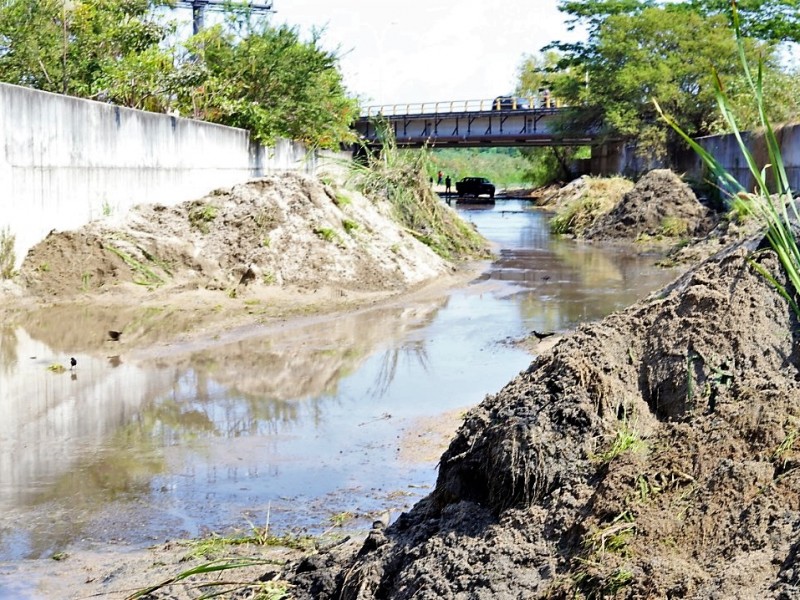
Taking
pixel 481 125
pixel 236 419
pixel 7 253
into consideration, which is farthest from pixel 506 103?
pixel 236 419

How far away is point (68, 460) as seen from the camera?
27.2 feet

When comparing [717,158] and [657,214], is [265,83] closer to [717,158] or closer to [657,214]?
[657,214]

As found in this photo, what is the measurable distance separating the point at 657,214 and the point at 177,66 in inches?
556

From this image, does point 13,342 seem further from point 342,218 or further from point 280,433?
point 342,218

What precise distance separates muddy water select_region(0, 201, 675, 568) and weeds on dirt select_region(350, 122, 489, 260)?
22.5ft

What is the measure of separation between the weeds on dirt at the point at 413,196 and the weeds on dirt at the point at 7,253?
8954 mm

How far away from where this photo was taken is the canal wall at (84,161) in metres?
15.5

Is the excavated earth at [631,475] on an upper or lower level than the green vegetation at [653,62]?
lower

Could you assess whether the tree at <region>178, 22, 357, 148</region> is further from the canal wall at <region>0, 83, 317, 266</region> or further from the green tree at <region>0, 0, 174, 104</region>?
the canal wall at <region>0, 83, 317, 266</region>

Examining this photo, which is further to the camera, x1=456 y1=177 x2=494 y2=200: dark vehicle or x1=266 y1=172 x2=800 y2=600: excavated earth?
x1=456 y1=177 x2=494 y2=200: dark vehicle

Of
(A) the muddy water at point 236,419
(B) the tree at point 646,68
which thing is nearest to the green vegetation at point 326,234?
(A) the muddy water at point 236,419

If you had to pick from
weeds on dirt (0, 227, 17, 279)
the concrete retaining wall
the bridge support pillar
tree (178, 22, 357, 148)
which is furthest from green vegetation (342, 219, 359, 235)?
the bridge support pillar

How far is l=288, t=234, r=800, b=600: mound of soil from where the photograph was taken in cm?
406

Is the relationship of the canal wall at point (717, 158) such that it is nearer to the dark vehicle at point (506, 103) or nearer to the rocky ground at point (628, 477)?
the rocky ground at point (628, 477)
